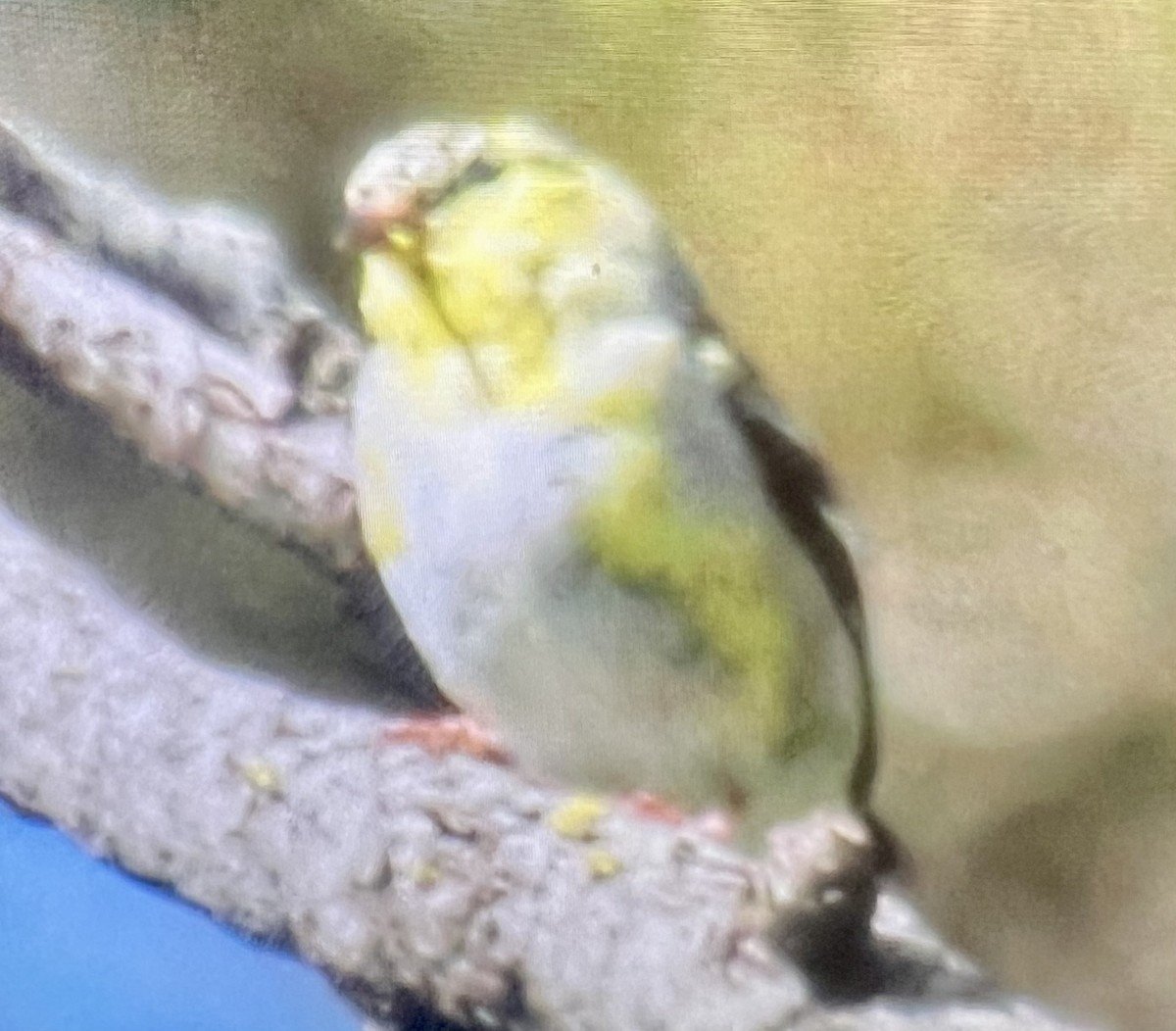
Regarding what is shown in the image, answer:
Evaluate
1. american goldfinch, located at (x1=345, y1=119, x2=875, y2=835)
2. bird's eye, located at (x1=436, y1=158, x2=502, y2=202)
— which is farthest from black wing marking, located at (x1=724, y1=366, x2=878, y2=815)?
bird's eye, located at (x1=436, y1=158, x2=502, y2=202)

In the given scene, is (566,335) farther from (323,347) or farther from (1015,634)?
(1015,634)

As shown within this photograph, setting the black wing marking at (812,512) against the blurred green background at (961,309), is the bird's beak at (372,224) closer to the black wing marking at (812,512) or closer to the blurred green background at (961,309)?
the blurred green background at (961,309)

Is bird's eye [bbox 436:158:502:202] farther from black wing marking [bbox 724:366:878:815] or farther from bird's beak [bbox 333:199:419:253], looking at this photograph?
black wing marking [bbox 724:366:878:815]

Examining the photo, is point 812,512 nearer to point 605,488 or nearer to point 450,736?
point 605,488

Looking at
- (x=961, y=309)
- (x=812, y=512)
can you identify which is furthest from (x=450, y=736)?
(x=961, y=309)

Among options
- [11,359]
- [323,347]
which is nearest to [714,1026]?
[323,347]

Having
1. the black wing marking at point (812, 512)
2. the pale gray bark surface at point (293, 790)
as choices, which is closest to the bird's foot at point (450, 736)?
the pale gray bark surface at point (293, 790)

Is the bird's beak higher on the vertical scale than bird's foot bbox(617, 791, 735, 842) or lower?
higher
